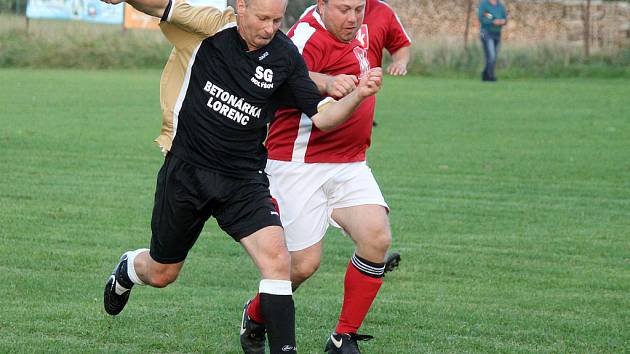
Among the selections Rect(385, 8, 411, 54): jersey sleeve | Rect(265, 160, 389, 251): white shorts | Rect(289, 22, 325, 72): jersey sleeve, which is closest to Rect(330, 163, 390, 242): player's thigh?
Rect(265, 160, 389, 251): white shorts

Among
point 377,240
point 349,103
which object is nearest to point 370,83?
point 349,103

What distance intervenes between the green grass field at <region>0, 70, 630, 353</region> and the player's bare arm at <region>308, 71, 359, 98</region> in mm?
1446

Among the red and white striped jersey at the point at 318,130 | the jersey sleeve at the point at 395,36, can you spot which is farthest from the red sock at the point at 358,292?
the jersey sleeve at the point at 395,36

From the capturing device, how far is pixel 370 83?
5.23 m

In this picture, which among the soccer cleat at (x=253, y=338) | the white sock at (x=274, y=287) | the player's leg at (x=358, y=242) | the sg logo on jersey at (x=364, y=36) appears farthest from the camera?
the sg logo on jersey at (x=364, y=36)

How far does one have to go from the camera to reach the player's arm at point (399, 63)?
7.29 meters

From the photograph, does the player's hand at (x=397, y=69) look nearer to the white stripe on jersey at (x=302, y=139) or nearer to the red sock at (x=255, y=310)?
the white stripe on jersey at (x=302, y=139)

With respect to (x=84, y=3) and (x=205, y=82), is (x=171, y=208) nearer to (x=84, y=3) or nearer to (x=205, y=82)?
(x=205, y=82)

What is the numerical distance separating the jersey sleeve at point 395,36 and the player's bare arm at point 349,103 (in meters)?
1.86

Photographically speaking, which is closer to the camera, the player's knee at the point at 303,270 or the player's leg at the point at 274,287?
the player's leg at the point at 274,287

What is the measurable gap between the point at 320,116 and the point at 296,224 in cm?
99

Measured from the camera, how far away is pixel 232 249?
9.23 meters

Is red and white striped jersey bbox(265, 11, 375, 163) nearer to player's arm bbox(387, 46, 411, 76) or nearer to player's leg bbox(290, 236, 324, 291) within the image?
player's leg bbox(290, 236, 324, 291)

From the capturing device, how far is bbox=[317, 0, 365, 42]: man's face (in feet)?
20.3
